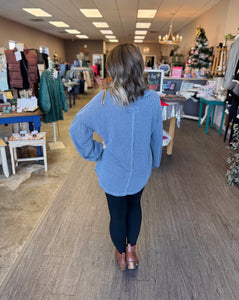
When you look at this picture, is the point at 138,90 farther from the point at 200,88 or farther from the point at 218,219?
the point at 200,88

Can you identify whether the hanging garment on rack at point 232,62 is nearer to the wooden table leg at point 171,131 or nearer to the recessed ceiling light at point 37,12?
the wooden table leg at point 171,131

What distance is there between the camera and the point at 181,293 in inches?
58.1

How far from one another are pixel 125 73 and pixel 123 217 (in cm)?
84

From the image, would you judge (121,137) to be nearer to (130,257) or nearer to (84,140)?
(84,140)

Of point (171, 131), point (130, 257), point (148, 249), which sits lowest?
point (148, 249)

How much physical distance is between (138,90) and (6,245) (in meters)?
1.61

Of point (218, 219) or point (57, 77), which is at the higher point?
point (57, 77)

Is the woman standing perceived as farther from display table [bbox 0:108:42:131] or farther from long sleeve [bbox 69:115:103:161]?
display table [bbox 0:108:42:131]

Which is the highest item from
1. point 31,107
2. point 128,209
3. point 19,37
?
point 19,37

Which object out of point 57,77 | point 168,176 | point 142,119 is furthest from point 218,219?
point 57,77

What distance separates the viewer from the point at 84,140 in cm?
119

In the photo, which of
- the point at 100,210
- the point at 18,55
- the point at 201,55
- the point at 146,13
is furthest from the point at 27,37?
the point at 100,210

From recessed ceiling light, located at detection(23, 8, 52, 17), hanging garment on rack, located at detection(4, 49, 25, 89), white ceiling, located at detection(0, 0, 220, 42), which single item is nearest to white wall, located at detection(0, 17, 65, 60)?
white ceiling, located at detection(0, 0, 220, 42)

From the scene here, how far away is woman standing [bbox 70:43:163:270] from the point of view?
104 cm
